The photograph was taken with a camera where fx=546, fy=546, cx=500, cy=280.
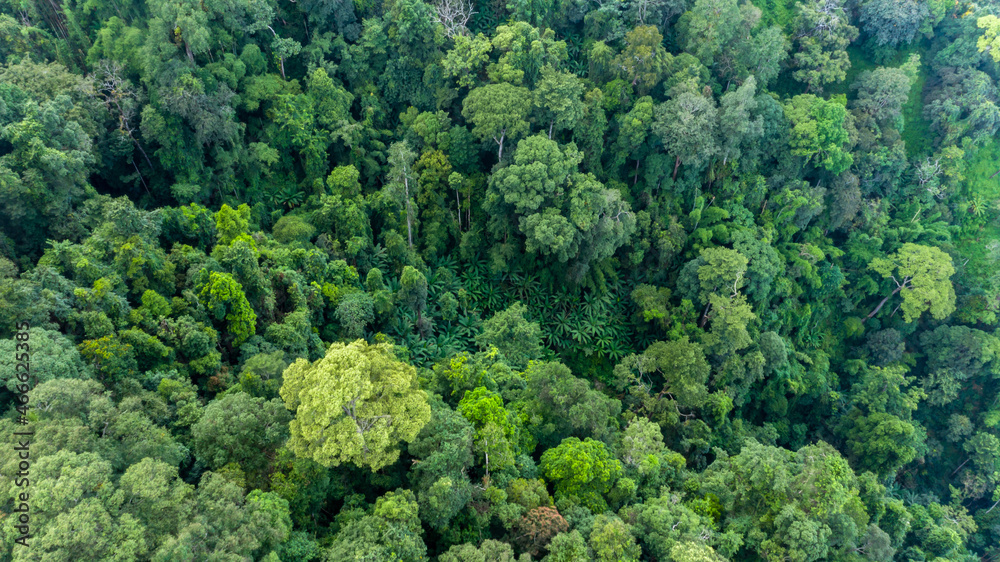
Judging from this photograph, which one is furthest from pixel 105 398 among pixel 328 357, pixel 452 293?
pixel 452 293

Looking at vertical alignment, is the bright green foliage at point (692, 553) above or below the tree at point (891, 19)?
below

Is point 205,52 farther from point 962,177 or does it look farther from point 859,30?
point 962,177

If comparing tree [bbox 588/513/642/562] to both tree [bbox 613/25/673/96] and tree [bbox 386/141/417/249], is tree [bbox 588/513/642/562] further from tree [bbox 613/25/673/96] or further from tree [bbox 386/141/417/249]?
tree [bbox 613/25/673/96]

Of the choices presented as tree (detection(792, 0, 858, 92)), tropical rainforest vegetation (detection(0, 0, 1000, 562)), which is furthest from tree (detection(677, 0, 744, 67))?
tree (detection(792, 0, 858, 92))

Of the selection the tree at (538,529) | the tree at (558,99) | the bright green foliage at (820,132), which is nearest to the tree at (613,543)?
the tree at (538,529)

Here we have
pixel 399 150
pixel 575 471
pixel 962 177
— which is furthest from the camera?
pixel 962 177

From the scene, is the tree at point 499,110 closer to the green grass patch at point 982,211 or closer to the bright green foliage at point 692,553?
the bright green foliage at point 692,553
